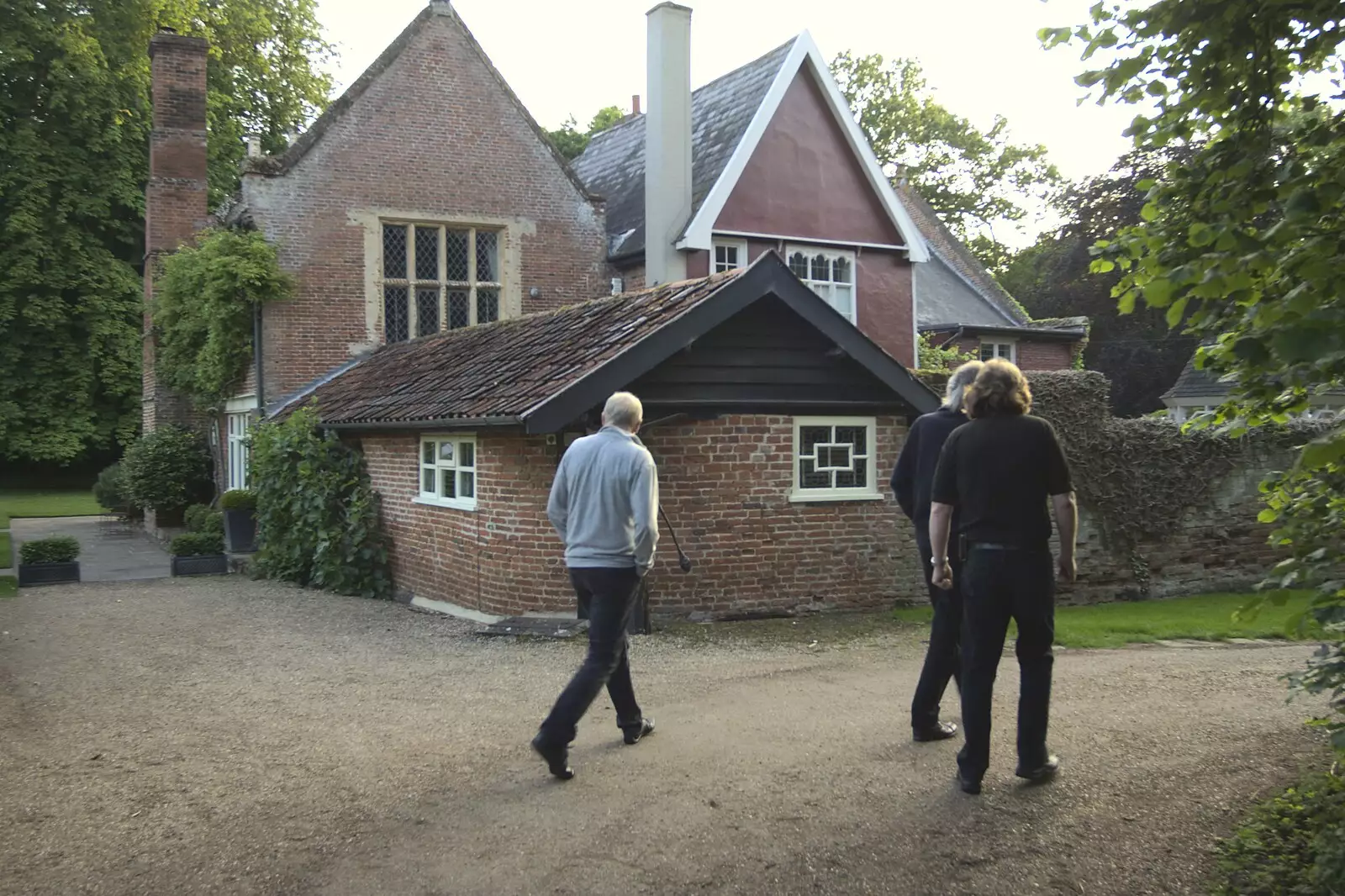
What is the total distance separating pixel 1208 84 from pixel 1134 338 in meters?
36.1

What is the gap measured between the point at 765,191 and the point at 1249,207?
1675 centimetres

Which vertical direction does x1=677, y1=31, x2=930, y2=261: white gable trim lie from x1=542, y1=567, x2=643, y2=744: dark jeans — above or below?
above

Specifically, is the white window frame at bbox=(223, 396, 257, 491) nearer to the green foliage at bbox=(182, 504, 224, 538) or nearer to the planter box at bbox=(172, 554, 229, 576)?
the green foliage at bbox=(182, 504, 224, 538)

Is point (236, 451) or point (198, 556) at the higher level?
point (236, 451)

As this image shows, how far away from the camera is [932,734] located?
6.54 metres

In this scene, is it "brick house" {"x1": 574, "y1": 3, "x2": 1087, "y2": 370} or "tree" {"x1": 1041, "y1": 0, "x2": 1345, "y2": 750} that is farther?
"brick house" {"x1": 574, "y1": 3, "x2": 1087, "y2": 370}

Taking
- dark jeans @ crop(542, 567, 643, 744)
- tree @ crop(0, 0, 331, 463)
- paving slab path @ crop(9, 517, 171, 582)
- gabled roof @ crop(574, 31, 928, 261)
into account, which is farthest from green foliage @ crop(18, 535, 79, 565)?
tree @ crop(0, 0, 331, 463)

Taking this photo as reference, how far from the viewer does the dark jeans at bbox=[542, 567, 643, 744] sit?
5852 millimetres

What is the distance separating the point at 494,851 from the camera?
496 cm

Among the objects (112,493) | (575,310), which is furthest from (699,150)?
(112,493)

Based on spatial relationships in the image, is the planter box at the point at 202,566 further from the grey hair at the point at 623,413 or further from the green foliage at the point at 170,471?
the grey hair at the point at 623,413

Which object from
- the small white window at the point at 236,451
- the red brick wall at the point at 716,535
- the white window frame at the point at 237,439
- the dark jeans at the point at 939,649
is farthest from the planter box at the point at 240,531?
the dark jeans at the point at 939,649

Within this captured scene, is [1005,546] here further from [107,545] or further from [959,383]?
[107,545]

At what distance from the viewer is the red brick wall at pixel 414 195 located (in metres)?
18.4
